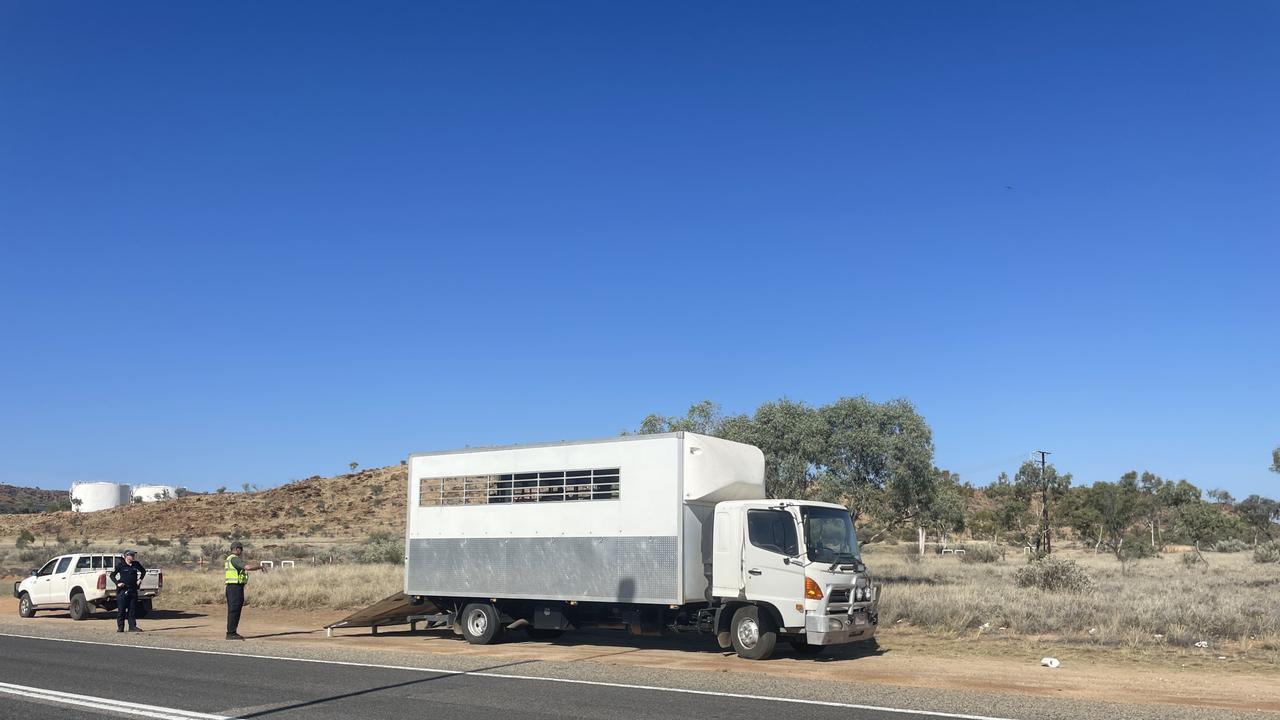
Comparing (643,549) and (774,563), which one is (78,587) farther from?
(774,563)

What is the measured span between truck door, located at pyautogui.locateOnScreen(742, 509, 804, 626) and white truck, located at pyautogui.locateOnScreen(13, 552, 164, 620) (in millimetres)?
16703

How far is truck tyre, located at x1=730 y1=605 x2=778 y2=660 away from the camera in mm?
15734

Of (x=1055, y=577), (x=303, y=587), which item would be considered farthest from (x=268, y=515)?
(x=1055, y=577)

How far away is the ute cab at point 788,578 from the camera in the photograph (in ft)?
50.2

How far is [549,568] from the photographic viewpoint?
57.1ft

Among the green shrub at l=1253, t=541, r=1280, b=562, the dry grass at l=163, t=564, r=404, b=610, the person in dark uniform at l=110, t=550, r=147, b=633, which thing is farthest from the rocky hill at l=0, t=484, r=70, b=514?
the green shrub at l=1253, t=541, r=1280, b=562

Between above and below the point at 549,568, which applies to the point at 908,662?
below

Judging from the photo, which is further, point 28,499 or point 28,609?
point 28,499

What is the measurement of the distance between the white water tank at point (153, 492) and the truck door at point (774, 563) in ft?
383

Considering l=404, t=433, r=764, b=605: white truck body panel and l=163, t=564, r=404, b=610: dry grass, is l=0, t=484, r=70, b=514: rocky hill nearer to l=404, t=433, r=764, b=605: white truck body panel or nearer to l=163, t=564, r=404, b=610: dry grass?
l=163, t=564, r=404, b=610: dry grass

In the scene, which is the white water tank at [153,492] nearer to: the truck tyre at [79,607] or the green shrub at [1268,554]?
the truck tyre at [79,607]

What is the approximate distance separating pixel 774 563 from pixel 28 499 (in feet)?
515

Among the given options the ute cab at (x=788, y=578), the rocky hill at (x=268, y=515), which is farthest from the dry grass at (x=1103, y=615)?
the rocky hill at (x=268, y=515)

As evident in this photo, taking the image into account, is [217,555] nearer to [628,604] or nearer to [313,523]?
[313,523]
